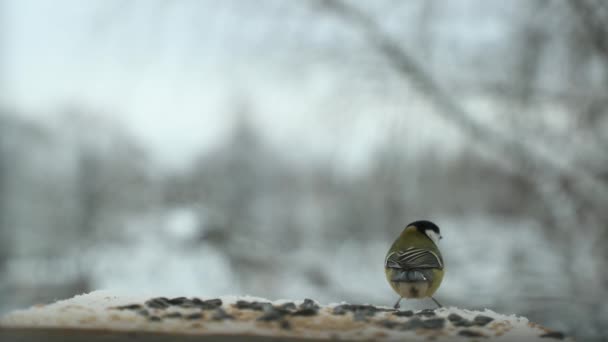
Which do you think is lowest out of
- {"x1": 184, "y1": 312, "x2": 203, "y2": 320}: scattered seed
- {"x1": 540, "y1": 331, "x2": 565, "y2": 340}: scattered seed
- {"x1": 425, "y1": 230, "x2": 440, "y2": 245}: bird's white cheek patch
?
{"x1": 540, "y1": 331, "x2": 565, "y2": 340}: scattered seed

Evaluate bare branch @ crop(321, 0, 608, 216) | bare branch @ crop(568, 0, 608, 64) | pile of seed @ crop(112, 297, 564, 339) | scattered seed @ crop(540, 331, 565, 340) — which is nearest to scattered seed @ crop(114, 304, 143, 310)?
pile of seed @ crop(112, 297, 564, 339)

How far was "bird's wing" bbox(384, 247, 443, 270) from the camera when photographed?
1.00 metres

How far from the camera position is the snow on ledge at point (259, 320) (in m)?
0.64

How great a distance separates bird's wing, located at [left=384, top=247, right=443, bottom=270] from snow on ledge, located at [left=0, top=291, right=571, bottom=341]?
143 mm

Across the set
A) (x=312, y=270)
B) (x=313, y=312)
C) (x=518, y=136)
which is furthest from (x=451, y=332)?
(x=312, y=270)

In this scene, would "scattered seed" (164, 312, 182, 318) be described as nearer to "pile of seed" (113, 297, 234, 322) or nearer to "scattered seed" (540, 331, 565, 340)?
"pile of seed" (113, 297, 234, 322)

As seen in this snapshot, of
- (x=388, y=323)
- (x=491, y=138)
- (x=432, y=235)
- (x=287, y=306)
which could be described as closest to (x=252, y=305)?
(x=287, y=306)

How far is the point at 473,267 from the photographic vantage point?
6.64 feet

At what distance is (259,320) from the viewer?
70 centimetres

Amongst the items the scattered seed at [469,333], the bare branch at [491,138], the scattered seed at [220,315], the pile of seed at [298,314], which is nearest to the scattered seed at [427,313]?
the pile of seed at [298,314]

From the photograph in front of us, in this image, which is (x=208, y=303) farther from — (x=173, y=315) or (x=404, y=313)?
(x=404, y=313)

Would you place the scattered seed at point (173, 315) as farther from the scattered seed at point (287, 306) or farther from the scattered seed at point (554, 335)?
the scattered seed at point (554, 335)

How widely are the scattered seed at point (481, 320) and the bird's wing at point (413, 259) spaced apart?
0.64 ft

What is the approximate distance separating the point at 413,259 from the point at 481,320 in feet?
0.73
